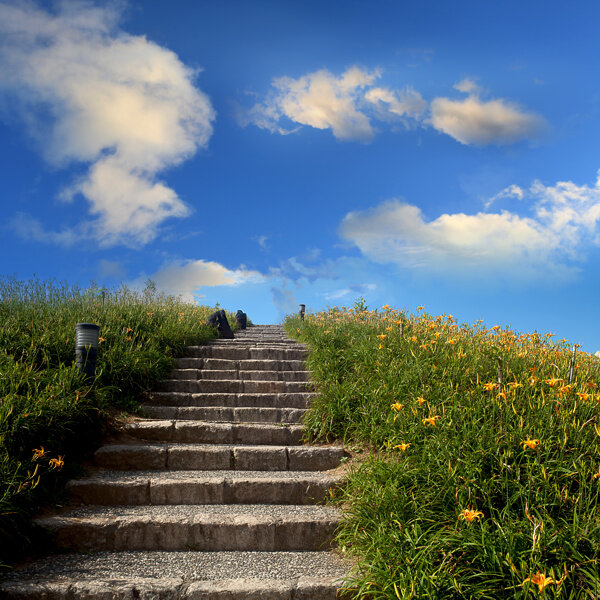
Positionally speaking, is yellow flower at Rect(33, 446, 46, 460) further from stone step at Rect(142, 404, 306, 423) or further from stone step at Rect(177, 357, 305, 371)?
stone step at Rect(177, 357, 305, 371)

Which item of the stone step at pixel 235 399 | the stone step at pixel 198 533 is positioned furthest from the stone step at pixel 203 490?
the stone step at pixel 235 399

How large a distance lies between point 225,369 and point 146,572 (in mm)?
4606

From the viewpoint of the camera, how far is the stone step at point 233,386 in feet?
22.9

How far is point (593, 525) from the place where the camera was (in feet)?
9.48

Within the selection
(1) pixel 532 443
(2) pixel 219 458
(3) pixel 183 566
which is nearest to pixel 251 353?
(2) pixel 219 458

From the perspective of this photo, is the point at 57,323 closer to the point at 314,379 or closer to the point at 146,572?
the point at 314,379

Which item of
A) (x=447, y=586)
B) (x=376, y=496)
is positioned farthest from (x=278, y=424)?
(x=447, y=586)

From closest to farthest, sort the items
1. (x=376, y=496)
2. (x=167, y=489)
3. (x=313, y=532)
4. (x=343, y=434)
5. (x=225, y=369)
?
(x=376, y=496) < (x=313, y=532) < (x=167, y=489) < (x=343, y=434) < (x=225, y=369)

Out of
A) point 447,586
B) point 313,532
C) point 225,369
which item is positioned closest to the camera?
point 447,586

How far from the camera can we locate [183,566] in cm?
352

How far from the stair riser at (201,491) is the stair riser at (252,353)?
4348 millimetres

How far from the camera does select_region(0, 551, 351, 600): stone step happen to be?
3.05 meters

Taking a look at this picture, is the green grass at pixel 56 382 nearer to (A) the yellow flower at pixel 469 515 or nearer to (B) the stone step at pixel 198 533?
(B) the stone step at pixel 198 533

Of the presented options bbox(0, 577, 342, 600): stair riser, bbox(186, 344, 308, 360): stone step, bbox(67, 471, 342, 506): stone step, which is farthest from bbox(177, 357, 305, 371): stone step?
bbox(0, 577, 342, 600): stair riser
